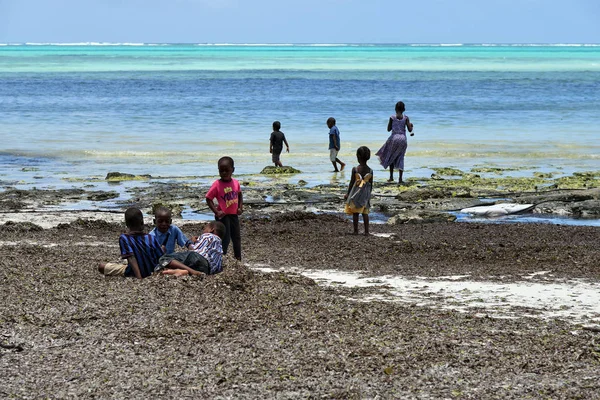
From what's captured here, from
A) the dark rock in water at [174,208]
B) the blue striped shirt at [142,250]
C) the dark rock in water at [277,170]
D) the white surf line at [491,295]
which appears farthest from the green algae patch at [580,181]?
the blue striped shirt at [142,250]

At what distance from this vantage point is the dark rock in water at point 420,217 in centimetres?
1332

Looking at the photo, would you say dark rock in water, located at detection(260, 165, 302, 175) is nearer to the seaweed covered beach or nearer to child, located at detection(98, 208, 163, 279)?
the seaweed covered beach

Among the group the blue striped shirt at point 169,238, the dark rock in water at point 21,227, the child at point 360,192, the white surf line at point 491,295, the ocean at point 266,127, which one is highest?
the blue striped shirt at point 169,238

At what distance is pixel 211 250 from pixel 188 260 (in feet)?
0.90

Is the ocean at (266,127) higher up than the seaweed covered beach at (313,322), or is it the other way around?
the seaweed covered beach at (313,322)

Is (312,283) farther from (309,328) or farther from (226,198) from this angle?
(309,328)

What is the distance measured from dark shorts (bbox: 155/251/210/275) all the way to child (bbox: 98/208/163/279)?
0.36 ft

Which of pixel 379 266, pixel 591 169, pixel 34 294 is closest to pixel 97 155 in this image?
pixel 591 169

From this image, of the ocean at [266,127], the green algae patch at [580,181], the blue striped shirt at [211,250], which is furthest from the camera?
the ocean at [266,127]

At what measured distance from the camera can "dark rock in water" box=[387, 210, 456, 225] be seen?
13.3 metres

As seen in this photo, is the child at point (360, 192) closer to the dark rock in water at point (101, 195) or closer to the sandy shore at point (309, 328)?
the sandy shore at point (309, 328)

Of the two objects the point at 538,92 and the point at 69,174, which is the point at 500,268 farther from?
the point at 538,92

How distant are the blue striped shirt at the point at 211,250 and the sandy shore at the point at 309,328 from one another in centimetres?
18

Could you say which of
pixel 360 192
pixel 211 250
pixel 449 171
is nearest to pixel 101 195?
pixel 360 192
